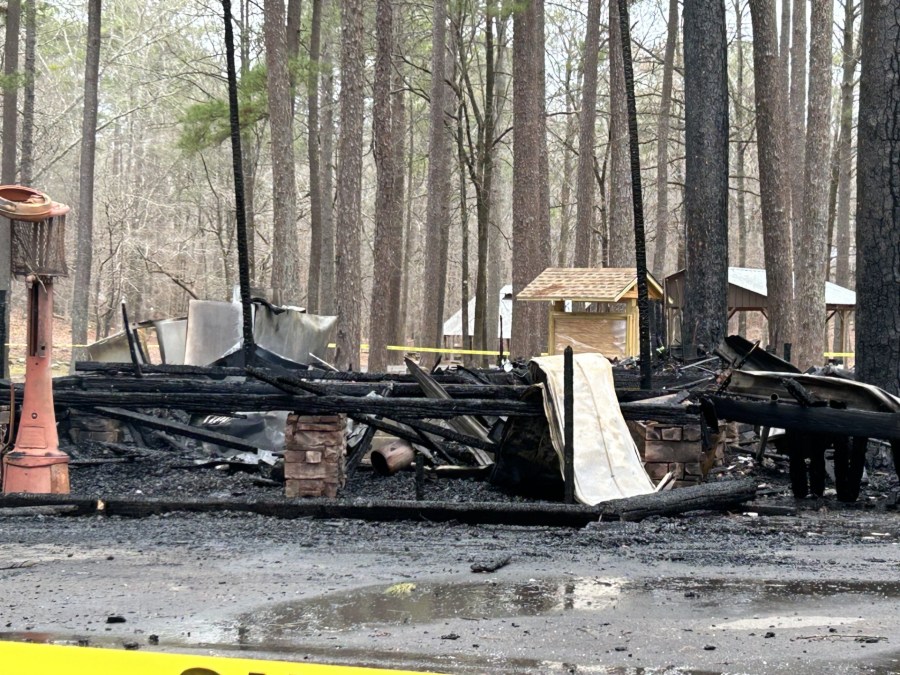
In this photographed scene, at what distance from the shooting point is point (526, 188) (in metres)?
24.2

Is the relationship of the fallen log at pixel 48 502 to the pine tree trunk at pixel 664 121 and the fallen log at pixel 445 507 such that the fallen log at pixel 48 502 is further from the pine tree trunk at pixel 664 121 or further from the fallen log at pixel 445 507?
the pine tree trunk at pixel 664 121

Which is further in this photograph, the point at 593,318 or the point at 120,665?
the point at 593,318

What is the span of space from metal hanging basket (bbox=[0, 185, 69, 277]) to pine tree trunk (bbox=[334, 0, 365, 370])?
34.1ft

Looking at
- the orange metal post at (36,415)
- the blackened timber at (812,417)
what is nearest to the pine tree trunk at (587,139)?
the blackened timber at (812,417)

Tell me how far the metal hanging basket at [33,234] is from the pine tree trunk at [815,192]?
19389 mm

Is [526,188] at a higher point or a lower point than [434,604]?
higher

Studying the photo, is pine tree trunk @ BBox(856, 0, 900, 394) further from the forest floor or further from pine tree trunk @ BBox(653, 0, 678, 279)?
pine tree trunk @ BBox(653, 0, 678, 279)

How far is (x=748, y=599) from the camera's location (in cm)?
572

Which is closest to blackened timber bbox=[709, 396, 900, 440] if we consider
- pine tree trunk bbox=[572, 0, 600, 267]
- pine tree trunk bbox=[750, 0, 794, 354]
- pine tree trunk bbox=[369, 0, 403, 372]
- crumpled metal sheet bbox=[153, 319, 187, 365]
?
crumpled metal sheet bbox=[153, 319, 187, 365]

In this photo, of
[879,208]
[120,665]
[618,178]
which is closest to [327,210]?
[618,178]

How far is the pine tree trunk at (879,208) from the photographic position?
11133 millimetres

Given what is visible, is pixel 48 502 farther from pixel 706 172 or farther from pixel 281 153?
pixel 281 153

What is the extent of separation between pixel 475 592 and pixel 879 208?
24.4 ft

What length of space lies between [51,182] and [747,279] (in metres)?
42.7
